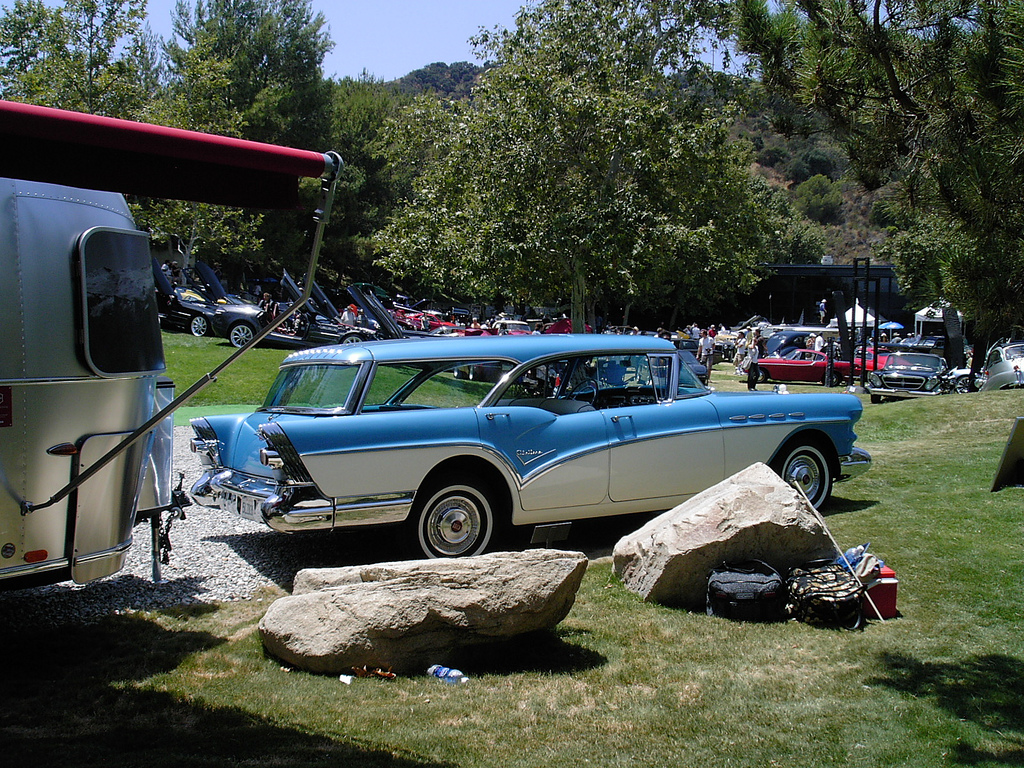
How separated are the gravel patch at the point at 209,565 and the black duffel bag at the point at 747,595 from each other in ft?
5.41

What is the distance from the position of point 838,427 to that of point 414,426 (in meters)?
4.13

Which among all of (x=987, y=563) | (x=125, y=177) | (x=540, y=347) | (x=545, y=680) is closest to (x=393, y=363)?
(x=540, y=347)

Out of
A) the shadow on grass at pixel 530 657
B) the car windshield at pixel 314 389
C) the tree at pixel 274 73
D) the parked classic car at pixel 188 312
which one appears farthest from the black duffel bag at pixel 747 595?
the tree at pixel 274 73

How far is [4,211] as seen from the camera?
161 inches

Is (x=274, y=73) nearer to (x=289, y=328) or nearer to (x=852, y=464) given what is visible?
(x=289, y=328)

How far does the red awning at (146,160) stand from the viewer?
2928 mm

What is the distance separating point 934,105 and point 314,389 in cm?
446

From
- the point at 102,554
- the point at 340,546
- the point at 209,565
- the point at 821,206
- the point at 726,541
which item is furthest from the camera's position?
the point at 821,206

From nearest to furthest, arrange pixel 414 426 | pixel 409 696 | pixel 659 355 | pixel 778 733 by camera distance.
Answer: pixel 778 733 → pixel 409 696 → pixel 414 426 → pixel 659 355

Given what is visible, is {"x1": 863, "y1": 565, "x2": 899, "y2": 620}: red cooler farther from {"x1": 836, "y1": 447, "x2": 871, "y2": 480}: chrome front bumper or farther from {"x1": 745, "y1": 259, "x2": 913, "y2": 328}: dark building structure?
{"x1": 745, "y1": 259, "x2": 913, "y2": 328}: dark building structure

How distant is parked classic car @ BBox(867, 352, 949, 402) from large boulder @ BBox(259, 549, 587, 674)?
800 inches

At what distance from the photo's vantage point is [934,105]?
446cm

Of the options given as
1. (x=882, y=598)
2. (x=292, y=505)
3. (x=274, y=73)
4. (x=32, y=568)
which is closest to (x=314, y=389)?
(x=292, y=505)

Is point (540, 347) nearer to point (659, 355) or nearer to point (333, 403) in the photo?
point (659, 355)
